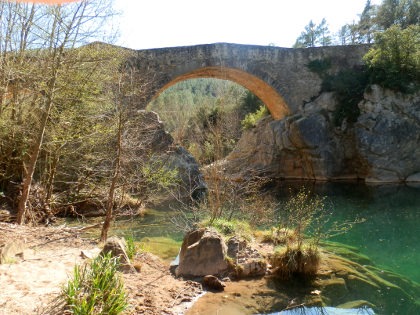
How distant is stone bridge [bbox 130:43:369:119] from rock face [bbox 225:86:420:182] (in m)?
1.17

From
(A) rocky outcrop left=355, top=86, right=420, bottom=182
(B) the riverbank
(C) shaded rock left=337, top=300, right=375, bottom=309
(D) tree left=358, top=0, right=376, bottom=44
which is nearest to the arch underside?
(A) rocky outcrop left=355, top=86, right=420, bottom=182

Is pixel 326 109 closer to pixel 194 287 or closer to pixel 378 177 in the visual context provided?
pixel 378 177

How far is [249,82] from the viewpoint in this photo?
18.3 meters

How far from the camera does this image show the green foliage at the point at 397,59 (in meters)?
15.5

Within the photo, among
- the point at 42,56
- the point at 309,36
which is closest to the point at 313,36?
the point at 309,36

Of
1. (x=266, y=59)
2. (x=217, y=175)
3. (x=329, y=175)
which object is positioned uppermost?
(x=266, y=59)

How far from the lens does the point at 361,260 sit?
19.6 feet

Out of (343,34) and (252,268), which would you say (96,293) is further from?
(343,34)

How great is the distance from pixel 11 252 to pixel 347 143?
16.1 metres

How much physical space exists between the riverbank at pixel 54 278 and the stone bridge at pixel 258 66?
10.2 meters

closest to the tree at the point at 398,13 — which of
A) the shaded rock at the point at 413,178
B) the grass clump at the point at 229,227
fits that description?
the shaded rock at the point at 413,178

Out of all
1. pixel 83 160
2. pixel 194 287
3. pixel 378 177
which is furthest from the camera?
pixel 378 177

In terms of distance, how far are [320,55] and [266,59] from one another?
307 centimetres

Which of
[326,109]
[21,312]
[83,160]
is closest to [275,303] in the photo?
[21,312]
